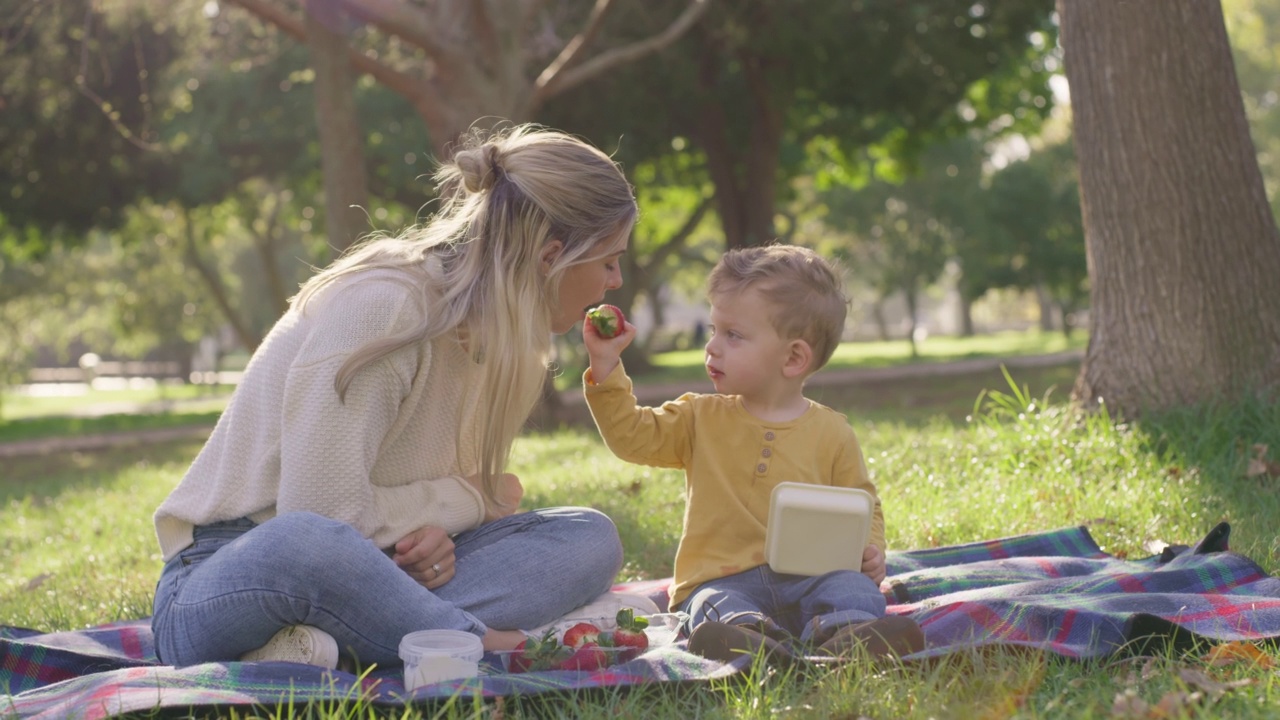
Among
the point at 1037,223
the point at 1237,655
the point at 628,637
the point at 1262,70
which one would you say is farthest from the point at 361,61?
the point at 1262,70

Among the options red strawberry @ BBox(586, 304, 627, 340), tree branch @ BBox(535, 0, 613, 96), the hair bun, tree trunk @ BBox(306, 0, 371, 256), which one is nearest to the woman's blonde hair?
the hair bun

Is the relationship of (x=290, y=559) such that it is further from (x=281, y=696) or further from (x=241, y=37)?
(x=241, y=37)

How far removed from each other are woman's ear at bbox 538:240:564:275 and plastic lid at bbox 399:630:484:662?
0.96 m

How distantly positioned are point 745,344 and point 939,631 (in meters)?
0.91

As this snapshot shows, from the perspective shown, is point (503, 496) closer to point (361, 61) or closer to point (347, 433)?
point (347, 433)

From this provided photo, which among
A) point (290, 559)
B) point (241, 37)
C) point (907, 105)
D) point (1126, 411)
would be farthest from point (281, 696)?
point (907, 105)

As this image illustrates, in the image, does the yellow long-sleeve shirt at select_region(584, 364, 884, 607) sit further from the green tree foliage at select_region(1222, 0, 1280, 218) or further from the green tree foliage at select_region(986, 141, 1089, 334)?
the green tree foliage at select_region(986, 141, 1089, 334)

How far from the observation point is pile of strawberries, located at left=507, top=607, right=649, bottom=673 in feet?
9.00

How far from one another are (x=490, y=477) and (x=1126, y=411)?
3.47 m

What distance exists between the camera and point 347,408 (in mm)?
2836

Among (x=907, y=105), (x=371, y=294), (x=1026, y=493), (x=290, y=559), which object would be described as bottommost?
(x=1026, y=493)

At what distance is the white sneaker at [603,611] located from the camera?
3.24 m

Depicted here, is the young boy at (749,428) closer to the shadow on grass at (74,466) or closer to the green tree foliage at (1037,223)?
the shadow on grass at (74,466)

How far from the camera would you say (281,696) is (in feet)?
7.86
